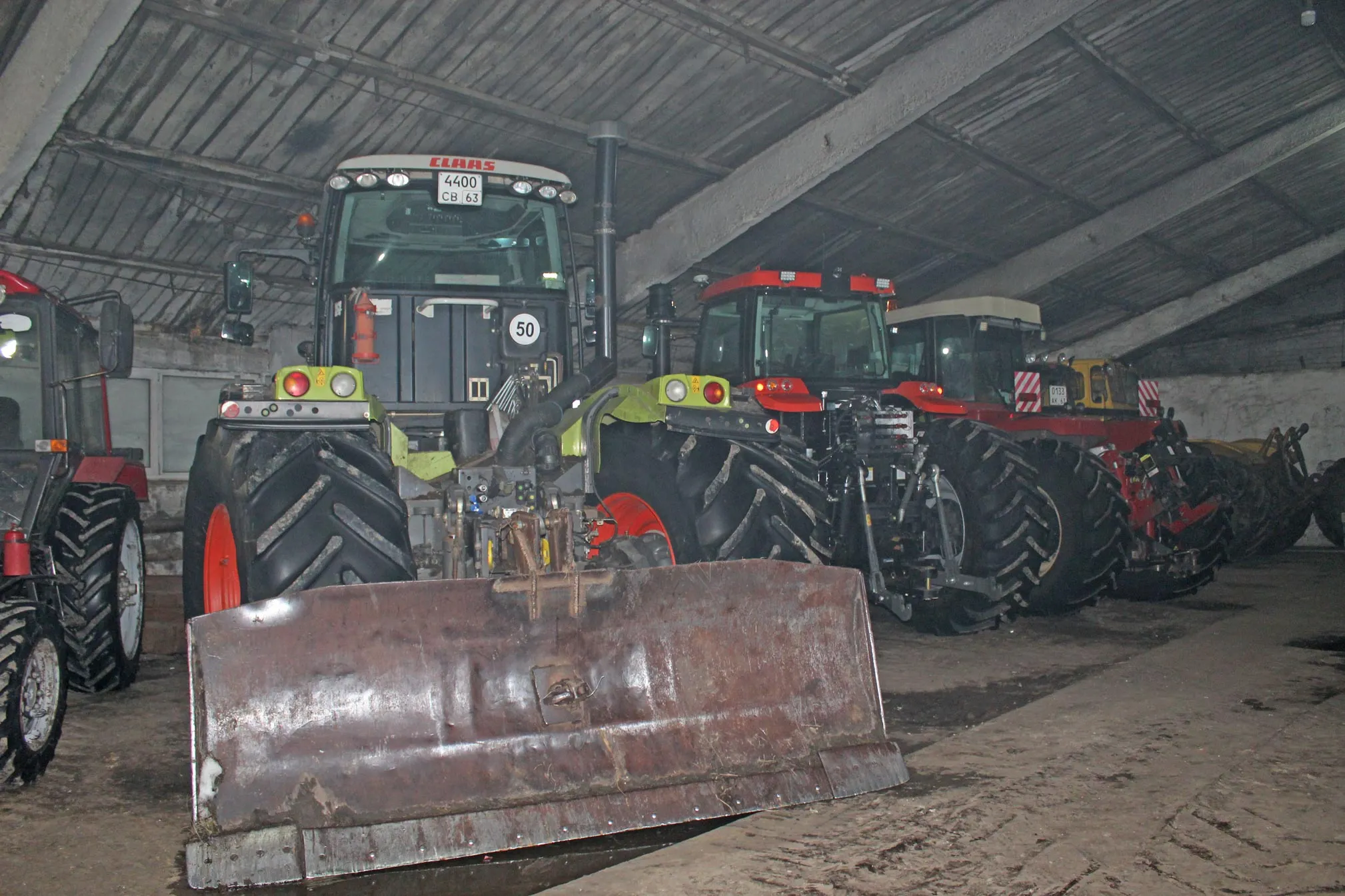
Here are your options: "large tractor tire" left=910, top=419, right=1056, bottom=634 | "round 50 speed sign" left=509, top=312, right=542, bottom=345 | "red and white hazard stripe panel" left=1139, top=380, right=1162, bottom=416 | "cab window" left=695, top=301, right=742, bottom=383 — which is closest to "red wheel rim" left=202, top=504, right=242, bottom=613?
"round 50 speed sign" left=509, top=312, right=542, bottom=345

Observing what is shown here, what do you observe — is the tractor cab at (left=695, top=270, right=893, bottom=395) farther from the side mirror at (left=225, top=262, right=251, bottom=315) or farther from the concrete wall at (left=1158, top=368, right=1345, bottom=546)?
the concrete wall at (left=1158, top=368, right=1345, bottom=546)

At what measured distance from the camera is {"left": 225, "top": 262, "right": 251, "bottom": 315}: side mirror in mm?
5129

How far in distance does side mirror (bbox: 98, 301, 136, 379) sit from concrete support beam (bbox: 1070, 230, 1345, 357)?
16.7 metres

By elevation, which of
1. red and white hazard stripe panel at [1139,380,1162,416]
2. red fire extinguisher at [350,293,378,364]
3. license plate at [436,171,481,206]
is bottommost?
red fire extinguisher at [350,293,378,364]

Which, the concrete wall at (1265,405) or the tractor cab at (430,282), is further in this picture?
the concrete wall at (1265,405)

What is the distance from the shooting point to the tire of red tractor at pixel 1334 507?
13758 millimetres

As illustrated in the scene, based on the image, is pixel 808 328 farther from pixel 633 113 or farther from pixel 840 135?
pixel 840 135

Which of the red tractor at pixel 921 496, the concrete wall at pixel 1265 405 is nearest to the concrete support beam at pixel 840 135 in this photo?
the red tractor at pixel 921 496

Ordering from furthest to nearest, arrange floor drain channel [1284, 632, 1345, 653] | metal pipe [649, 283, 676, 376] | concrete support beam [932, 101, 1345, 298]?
concrete support beam [932, 101, 1345, 298] → metal pipe [649, 283, 676, 376] → floor drain channel [1284, 632, 1345, 653]

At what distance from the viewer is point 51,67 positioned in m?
6.02

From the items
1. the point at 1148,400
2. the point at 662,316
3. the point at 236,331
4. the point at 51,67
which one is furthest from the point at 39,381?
the point at 1148,400

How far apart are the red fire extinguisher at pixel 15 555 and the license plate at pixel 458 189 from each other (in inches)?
90.1

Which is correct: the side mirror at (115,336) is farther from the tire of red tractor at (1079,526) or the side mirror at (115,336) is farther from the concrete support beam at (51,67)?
the tire of red tractor at (1079,526)

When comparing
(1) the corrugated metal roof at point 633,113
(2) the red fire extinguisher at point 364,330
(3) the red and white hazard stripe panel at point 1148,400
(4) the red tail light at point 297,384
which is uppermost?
(1) the corrugated metal roof at point 633,113
